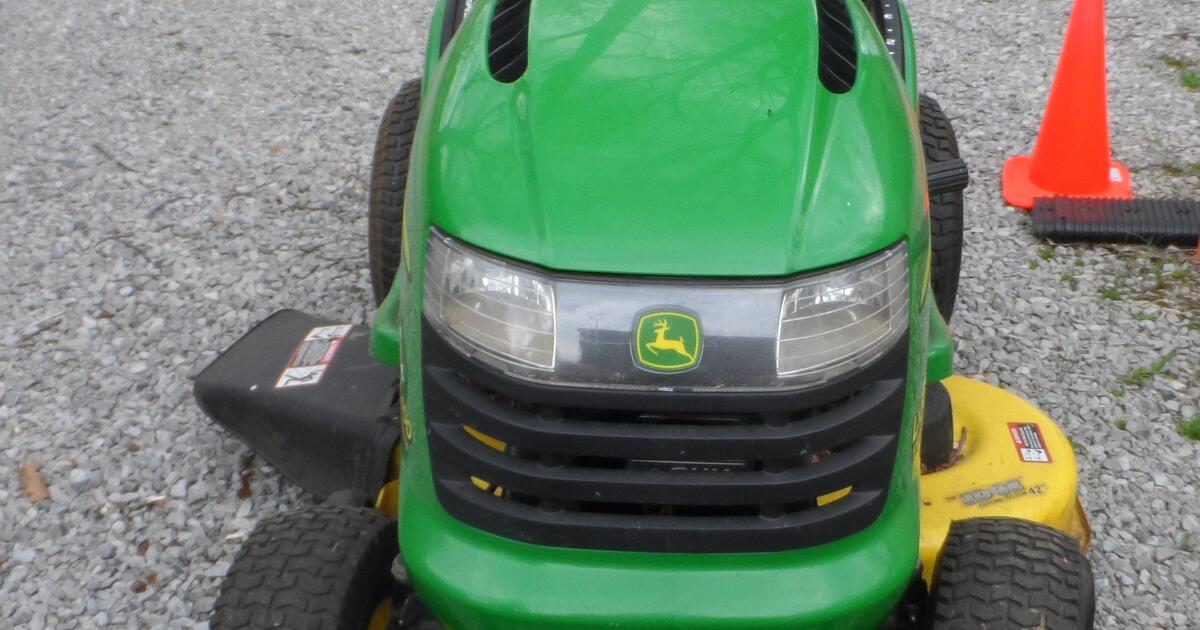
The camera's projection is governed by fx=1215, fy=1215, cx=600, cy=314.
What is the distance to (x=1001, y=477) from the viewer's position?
224cm

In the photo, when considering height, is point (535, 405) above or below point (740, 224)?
below

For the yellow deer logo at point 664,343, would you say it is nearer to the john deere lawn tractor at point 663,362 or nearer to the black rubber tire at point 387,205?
the john deere lawn tractor at point 663,362

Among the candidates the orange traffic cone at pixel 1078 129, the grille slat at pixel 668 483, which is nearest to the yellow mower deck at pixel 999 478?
the grille slat at pixel 668 483

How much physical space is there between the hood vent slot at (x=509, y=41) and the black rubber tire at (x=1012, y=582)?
0.97 m

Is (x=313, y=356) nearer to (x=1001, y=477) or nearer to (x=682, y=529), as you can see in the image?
(x=682, y=529)

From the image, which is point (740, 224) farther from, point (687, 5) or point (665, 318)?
point (687, 5)

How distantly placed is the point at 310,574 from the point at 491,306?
1.65 feet

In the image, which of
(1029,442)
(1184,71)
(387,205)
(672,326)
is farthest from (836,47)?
(1184,71)

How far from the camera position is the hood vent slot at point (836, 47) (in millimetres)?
1828

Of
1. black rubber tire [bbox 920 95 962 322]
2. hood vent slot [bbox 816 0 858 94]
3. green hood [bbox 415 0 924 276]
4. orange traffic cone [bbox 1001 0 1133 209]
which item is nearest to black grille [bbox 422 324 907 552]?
green hood [bbox 415 0 924 276]

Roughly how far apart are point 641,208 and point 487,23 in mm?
596

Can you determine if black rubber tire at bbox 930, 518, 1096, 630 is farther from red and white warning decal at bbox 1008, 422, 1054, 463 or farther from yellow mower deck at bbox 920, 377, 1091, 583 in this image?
red and white warning decal at bbox 1008, 422, 1054, 463

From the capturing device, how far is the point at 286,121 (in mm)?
4191

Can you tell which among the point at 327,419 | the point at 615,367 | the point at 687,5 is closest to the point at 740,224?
the point at 615,367
